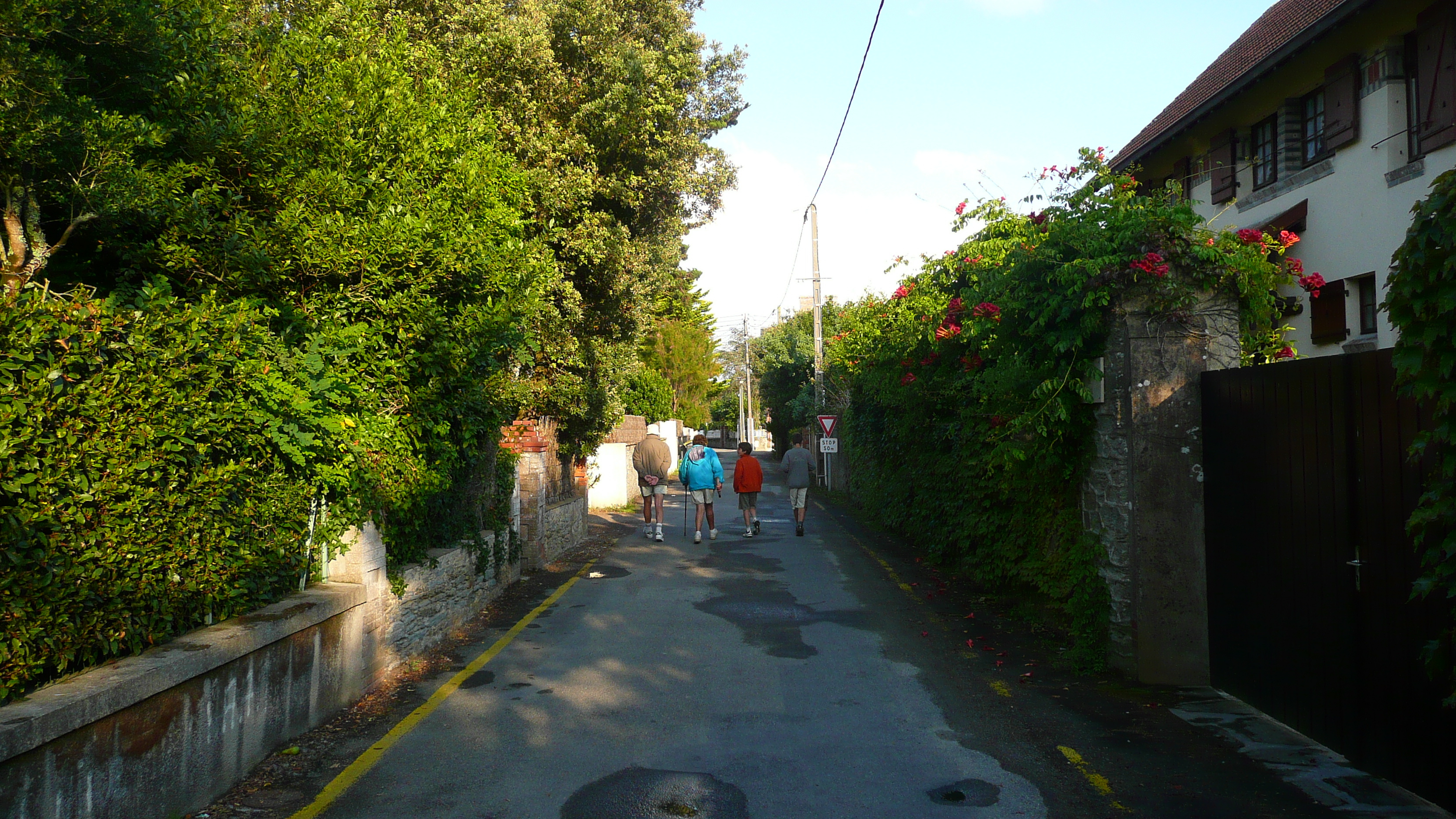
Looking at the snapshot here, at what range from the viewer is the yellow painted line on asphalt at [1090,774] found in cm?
496

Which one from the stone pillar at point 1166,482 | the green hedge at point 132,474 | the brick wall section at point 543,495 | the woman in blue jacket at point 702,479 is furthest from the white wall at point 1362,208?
the green hedge at point 132,474

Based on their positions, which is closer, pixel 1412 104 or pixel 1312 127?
pixel 1412 104

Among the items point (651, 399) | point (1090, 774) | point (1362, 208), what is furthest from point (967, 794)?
point (651, 399)

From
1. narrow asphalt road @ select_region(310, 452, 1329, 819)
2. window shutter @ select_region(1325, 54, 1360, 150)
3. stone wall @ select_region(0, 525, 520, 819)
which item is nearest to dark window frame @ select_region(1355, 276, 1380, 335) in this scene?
window shutter @ select_region(1325, 54, 1360, 150)

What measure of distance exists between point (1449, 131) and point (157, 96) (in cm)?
1424

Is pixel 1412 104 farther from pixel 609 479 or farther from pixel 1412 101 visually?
pixel 609 479

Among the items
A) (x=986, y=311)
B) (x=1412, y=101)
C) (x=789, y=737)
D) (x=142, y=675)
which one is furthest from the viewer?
(x=1412, y=101)

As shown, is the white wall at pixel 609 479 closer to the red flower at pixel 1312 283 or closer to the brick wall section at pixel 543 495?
the brick wall section at pixel 543 495

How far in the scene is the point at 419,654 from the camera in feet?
27.3

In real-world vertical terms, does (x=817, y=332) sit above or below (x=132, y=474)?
above

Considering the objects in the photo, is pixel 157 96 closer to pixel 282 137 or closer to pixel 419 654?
pixel 282 137

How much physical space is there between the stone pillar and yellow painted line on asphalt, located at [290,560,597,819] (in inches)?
198

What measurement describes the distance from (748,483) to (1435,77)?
11.7 meters

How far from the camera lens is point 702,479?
1711 centimetres
